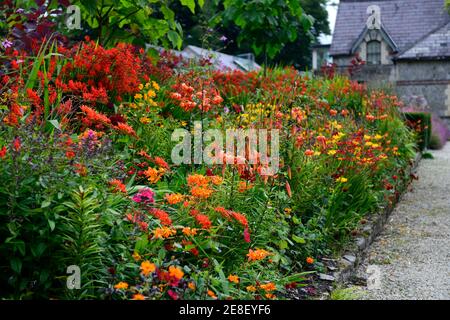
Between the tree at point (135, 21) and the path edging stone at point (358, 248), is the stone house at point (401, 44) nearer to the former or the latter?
the tree at point (135, 21)

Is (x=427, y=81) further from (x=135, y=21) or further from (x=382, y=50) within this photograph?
(x=135, y=21)

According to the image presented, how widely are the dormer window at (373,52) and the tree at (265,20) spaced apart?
21361mm

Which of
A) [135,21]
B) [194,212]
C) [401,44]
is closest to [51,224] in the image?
[194,212]

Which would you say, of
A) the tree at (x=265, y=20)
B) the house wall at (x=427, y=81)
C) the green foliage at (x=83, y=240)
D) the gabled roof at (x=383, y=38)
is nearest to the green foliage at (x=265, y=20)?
the tree at (x=265, y=20)

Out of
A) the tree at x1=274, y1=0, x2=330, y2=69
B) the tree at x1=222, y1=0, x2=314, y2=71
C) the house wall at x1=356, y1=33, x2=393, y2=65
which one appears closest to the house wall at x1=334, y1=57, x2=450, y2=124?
the house wall at x1=356, y1=33, x2=393, y2=65

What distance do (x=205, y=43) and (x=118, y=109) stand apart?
5.05 ft

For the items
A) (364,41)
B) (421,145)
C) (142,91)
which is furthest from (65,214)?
(364,41)

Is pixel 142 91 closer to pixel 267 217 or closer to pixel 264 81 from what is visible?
pixel 267 217

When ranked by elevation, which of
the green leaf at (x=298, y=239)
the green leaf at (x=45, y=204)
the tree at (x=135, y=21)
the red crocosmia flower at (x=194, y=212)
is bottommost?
the green leaf at (x=298, y=239)

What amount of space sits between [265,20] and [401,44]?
73.0 ft

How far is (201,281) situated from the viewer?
2.77 meters

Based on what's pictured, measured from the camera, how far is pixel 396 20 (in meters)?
29.7

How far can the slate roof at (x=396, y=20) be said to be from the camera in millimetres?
28438
